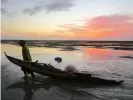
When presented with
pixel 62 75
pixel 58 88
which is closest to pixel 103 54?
pixel 62 75

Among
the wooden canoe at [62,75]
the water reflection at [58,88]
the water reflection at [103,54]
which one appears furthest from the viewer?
the water reflection at [103,54]

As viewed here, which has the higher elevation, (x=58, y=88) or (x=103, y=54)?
(x=103, y=54)

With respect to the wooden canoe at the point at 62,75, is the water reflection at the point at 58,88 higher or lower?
lower

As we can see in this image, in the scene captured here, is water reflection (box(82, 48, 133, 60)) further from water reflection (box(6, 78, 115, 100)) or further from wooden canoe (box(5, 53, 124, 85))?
water reflection (box(6, 78, 115, 100))

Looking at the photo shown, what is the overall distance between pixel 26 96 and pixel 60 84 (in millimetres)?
1638

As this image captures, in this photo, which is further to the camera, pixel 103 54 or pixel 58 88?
pixel 103 54

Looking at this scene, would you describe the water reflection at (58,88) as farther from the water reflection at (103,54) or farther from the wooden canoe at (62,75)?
the water reflection at (103,54)

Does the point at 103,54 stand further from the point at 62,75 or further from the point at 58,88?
the point at 58,88

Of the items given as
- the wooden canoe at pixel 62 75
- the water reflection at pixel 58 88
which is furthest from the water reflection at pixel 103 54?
the water reflection at pixel 58 88

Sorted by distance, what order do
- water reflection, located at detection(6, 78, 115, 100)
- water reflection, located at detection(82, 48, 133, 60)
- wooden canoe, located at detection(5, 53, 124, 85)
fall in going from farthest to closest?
water reflection, located at detection(82, 48, 133, 60), wooden canoe, located at detection(5, 53, 124, 85), water reflection, located at detection(6, 78, 115, 100)

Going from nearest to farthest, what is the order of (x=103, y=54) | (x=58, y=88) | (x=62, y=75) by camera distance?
(x=58, y=88) < (x=62, y=75) < (x=103, y=54)

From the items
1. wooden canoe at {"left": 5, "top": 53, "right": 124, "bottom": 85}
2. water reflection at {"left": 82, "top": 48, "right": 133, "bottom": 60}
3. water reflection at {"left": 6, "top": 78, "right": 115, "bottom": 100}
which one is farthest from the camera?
water reflection at {"left": 82, "top": 48, "right": 133, "bottom": 60}

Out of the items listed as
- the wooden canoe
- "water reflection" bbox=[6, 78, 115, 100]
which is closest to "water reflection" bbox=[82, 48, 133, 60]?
the wooden canoe

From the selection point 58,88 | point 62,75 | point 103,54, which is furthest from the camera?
point 103,54
